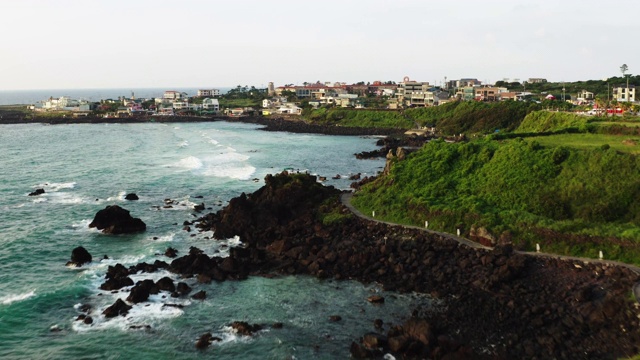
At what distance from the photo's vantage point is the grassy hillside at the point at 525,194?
34.5m

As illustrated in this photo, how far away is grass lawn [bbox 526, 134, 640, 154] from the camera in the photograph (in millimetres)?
47312

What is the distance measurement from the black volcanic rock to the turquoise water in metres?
1.13

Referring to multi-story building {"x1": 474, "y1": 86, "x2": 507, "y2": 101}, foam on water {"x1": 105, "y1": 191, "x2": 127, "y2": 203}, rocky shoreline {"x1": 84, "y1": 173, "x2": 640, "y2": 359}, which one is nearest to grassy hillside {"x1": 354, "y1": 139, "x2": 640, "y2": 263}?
rocky shoreline {"x1": 84, "y1": 173, "x2": 640, "y2": 359}

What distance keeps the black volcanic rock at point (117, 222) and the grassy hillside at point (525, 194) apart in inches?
776

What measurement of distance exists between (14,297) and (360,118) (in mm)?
120945

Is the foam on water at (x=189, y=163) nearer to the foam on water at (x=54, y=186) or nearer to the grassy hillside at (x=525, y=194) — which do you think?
the foam on water at (x=54, y=186)

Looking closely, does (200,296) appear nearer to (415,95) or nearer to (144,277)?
(144,277)

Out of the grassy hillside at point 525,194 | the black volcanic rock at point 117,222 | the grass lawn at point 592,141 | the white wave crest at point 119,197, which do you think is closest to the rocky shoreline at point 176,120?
the white wave crest at point 119,197

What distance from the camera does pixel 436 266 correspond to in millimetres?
33594

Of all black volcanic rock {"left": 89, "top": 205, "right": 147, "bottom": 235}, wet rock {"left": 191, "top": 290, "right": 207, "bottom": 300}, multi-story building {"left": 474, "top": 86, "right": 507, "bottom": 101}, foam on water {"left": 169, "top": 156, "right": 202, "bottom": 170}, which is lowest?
wet rock {"left": 191, "top": 290, "right": 207, "bottom": 300}

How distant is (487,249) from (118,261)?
26349 mm

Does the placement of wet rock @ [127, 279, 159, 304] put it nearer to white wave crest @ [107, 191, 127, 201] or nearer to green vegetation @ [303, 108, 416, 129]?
white wave crest @ [107, 191, 127, 201]

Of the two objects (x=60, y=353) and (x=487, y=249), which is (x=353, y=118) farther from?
(x=60, y=353)

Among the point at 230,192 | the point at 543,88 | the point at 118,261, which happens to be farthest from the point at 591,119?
the point at 543,88
